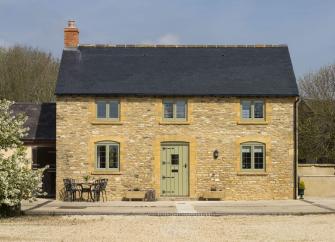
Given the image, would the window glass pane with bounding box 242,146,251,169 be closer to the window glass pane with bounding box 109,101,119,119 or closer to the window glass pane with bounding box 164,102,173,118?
the window glass pane with bounding box 164,102,173,118

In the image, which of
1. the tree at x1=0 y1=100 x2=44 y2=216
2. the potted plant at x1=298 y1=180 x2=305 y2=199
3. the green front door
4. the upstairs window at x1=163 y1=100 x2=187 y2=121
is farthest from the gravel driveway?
the upstairs window at x1=163 y1=100 x2=187 y2=121

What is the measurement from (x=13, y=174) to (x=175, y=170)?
33.0 ft

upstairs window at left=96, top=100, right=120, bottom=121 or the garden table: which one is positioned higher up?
upstairs window at left=96, top=100, right=120, bottom=121

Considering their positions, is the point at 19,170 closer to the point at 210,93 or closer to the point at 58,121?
the point at 58,121

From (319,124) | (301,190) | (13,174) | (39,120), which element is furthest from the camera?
(319,124)

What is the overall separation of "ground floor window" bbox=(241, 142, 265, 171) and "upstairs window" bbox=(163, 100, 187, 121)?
2.98 m

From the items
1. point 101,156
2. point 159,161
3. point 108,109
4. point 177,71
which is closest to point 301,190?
point 159,161

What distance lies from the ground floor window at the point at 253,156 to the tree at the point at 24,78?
986 inches

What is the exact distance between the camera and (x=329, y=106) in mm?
46375

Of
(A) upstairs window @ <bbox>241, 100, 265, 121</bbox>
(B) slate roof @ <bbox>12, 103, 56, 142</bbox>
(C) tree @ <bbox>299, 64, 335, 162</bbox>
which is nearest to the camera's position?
(A) upstairs window @ <bbox>241, 100, 265, 121</bbox>

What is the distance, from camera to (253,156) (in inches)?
1184

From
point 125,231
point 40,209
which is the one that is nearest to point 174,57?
point 40,209

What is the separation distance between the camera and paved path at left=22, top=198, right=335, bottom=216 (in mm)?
23172

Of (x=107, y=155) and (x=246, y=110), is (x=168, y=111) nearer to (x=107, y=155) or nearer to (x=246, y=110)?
(x=107, y=155)
